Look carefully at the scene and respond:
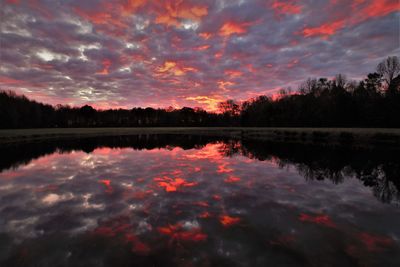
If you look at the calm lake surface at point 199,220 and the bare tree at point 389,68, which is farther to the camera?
the bare tree at point 389,68

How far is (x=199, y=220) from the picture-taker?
23.9ft

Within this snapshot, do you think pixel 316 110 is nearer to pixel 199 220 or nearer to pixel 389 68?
pixel 389 68

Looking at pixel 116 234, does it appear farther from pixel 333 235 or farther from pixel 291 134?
pixel 291 134

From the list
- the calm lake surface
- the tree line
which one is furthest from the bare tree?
the calm lake surface

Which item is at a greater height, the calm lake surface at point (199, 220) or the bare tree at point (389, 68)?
the bare tree at point (389, 68)

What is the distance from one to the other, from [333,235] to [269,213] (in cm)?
207

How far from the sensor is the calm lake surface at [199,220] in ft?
17.3

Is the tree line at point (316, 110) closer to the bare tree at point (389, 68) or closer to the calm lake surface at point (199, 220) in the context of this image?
the bare tree at point (389, 68)

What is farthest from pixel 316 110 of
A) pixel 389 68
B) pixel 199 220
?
pixel 199 220

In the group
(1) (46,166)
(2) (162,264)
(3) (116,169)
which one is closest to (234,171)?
(3) (116,169)

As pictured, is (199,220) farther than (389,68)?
No

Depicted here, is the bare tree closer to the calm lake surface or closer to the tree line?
the tree line

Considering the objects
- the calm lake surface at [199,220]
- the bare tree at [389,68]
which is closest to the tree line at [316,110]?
the bare tree at [389,68]

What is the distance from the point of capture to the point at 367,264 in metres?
4.96
